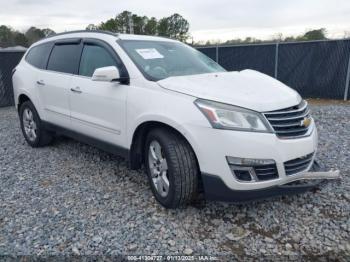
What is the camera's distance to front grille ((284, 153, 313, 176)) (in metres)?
2.69

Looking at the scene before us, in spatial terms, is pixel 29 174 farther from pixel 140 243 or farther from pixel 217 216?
pixel 217 216

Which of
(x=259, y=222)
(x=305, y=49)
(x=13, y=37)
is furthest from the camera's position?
(x=13, y=37)

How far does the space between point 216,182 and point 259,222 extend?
62cm

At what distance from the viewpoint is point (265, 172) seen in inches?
102

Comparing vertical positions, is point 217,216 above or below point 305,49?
below

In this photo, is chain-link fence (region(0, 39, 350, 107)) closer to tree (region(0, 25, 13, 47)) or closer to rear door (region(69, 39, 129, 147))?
rear door (region(69, 39, 129, 147))

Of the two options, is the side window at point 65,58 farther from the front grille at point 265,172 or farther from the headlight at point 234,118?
the front grille at point 265,172

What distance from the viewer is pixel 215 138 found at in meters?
2.54

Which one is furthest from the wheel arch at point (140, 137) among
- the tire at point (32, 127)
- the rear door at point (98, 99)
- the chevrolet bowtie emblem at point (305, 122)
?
the tire at point (32, 127)

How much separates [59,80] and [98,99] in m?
1.03

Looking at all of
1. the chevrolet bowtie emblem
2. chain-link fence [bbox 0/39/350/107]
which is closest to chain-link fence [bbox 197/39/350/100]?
chain-link fence [bbox 0/39/350/107]

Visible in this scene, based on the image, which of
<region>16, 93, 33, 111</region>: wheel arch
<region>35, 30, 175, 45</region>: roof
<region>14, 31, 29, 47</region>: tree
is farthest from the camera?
<region>14, 31, 29, 47</region>: tree

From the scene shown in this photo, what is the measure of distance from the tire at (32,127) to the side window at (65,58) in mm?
858

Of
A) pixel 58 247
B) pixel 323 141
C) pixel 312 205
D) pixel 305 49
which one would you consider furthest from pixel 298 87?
pixel 58 247
